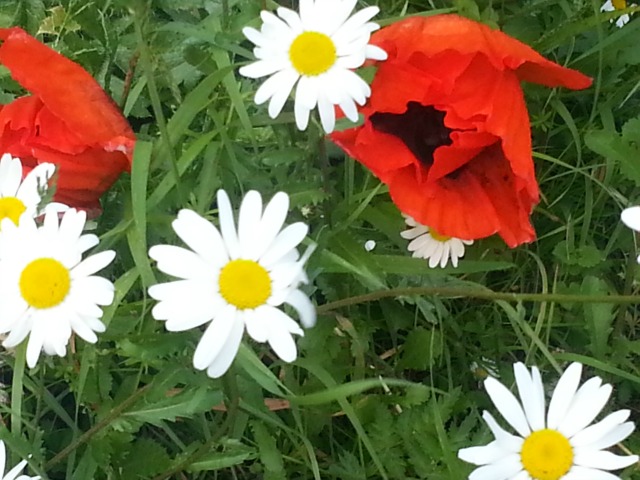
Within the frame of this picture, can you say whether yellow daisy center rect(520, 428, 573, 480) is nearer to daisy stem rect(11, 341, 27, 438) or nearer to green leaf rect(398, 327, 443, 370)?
green leaf rect(398, 327, 443, 370)

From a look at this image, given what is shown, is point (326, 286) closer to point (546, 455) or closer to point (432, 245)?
point (432, 245)

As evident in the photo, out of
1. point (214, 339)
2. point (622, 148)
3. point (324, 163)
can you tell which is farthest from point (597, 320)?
point (214, 339)

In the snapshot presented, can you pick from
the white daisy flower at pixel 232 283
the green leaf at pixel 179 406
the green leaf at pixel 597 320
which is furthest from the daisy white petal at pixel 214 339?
the green leaf at pixel 597 320

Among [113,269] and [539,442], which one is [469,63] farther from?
[113,269]

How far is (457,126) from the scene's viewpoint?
0.52m

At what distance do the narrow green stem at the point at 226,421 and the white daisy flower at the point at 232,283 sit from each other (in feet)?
0.25

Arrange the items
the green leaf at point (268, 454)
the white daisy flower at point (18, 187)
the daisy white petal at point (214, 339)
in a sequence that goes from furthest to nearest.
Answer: the green leaf at point (268, 454)
the white daisy flower at point (18, 187)
the daisy white petal at point (214, 339)

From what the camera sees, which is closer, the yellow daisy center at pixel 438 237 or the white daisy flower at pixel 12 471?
the white daisy flower at pixel 12 471

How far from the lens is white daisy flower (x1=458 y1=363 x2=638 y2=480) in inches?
18.2

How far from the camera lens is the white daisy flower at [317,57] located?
17.7 inches

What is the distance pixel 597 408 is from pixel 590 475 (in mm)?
38

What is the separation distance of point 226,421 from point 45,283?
0.14 metres

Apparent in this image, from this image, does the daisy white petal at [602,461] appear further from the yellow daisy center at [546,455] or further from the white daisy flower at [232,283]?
the white daisy flower at [232,283]

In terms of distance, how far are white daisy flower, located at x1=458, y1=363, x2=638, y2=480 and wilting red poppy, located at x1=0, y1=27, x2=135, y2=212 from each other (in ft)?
0.93
